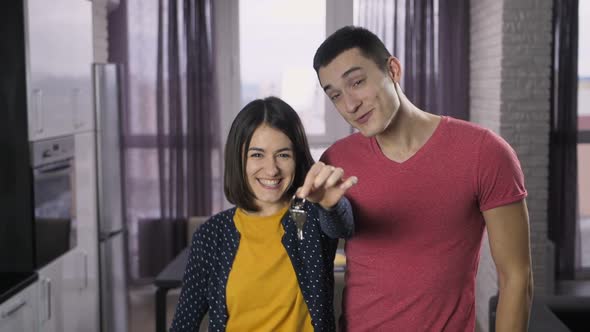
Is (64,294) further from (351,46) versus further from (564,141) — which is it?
(564,141)

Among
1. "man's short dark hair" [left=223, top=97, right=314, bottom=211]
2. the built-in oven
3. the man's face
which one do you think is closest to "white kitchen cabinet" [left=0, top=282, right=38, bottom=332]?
the built-in oven

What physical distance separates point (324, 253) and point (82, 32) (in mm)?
2473

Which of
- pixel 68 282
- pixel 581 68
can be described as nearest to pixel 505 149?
pixel 68 282

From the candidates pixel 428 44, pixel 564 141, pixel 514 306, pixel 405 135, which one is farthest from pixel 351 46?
pixel 428 44

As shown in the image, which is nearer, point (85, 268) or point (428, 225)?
point (428, 225)

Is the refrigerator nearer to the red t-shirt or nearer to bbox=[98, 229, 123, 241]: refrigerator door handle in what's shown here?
bbox=[98, 229, 123, 241]: refrigerator door handle

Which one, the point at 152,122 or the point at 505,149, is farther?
the point at 152,122

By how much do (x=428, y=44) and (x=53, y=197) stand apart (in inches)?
121

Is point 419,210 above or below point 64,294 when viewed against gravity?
above

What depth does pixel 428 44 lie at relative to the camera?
521 centimetres

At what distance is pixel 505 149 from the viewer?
1533mm

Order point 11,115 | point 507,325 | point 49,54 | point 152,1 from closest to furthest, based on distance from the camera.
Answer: point 507,325, point 11,115, point 49,54, point 152,1

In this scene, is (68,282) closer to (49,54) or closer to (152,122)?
(49,54)

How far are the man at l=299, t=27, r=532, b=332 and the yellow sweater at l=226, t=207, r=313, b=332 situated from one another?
0.13 m
